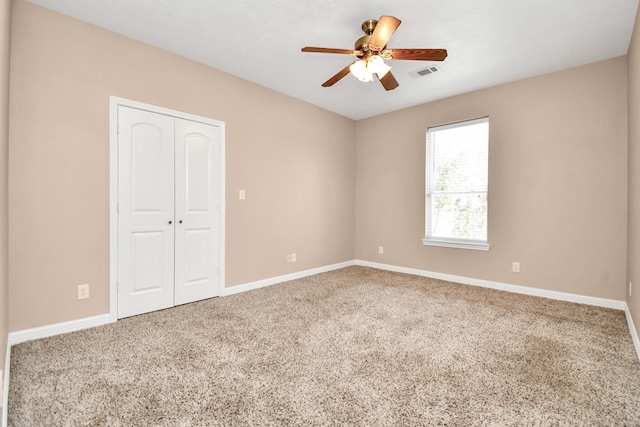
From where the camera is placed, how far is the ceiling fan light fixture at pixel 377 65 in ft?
8.03

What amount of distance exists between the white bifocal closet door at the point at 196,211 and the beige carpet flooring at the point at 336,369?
0.32 m

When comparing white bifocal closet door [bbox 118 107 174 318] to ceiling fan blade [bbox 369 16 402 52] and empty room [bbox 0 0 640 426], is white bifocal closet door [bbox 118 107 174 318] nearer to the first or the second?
empty room [bbox 0 0 640 426]

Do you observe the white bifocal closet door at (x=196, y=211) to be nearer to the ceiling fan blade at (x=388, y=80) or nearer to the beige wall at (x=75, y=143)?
the beige wall at (x=75, y=143)

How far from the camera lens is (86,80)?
2.59 metres

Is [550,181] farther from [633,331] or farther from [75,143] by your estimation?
[75,143]

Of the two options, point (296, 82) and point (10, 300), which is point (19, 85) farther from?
point (296, 82)

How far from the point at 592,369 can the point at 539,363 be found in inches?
11.7

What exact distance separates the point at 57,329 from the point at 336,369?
2323mm

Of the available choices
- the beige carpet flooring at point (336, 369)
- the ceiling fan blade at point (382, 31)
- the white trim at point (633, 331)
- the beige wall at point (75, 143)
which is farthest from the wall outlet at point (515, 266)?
the beige wall at point (75, 143)

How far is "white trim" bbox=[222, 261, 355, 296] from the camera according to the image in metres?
3.66

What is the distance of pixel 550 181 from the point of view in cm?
347

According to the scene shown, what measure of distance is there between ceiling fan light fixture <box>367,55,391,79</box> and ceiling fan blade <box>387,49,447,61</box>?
0.32 ft

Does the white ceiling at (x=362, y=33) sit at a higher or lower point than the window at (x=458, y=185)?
higher

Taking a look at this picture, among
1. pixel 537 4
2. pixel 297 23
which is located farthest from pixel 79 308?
pixel 537 4
